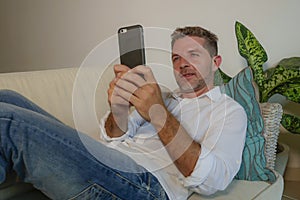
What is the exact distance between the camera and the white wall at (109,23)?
5.57 ft

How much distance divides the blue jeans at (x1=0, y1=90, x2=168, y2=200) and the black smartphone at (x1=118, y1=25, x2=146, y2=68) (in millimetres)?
400

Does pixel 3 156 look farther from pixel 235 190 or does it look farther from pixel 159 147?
pixel 235 190

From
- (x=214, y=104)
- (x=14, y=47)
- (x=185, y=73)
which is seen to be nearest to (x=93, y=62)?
(x=185, y=73)

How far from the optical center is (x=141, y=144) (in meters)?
1.24

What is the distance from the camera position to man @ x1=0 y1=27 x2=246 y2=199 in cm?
87

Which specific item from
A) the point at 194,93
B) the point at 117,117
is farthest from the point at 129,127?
the point at 194,93

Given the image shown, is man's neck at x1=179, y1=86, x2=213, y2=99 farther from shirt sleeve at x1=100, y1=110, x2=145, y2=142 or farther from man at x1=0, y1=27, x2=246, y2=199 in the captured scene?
shirt sleeve at x1=100, y1=110, x2=145, y2=142

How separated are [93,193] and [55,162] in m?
0.13

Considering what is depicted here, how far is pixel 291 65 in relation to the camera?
1.50 meters

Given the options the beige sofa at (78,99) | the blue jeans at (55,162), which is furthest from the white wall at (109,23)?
the blue jeans at (55,162)

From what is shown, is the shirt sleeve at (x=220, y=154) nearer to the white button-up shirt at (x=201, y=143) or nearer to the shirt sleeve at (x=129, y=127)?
the white button-up shirt at (x=201, y=143)

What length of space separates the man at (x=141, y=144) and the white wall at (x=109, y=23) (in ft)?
1.93

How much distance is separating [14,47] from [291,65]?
275 cm

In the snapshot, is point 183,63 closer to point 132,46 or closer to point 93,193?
point 132,46
